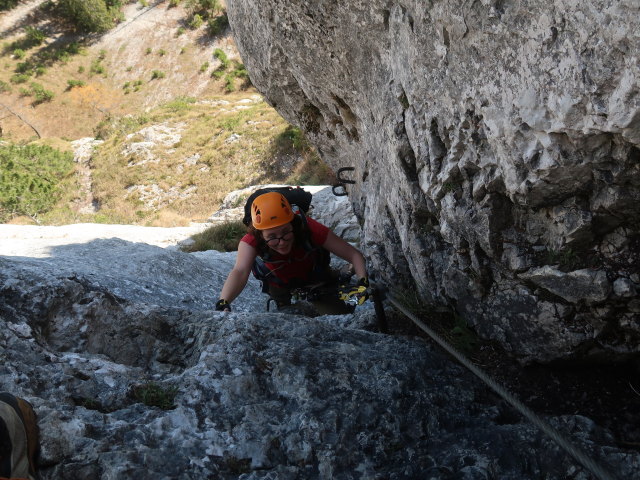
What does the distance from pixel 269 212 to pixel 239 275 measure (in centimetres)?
75

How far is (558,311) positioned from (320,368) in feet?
5.95

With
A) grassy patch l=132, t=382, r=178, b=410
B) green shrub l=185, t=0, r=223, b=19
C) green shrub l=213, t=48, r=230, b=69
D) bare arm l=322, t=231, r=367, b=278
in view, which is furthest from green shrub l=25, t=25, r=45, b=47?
grassy patch l=132, t=382, r=178, b=410

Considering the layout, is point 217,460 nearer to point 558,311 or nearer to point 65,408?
point 65,408

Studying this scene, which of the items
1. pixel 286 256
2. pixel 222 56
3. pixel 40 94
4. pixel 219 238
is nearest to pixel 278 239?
pixel 286 256

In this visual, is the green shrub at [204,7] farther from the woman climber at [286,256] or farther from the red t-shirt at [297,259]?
the red t-shirt at [297,259]

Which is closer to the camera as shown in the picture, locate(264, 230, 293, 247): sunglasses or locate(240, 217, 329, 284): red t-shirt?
locate(264, 230, 293, 247): sunglasses

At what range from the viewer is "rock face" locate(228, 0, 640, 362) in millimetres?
2703

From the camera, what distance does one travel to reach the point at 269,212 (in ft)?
17.7

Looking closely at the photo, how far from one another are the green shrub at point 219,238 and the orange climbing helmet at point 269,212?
8999mm

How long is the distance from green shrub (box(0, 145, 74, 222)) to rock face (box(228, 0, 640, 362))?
91.8 feet

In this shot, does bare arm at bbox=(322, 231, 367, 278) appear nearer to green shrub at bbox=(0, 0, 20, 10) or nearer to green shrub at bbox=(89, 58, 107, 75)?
green shrub at bbox=(89, 58, 107, 75)

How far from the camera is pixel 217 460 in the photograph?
2998mm

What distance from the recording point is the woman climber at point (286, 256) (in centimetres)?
541

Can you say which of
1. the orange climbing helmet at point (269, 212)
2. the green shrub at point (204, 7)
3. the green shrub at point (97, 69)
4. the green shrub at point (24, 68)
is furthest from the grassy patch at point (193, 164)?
the orange climbing helmet at point (269, 212)
